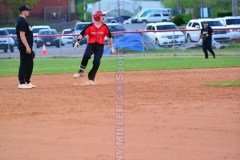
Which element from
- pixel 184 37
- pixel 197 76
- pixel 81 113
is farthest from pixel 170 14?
pixel 81 113

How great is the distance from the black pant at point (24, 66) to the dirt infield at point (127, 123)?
0.64m

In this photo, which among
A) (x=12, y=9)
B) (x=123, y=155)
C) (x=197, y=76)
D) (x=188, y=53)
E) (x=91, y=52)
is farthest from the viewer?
(x=12, y=9)

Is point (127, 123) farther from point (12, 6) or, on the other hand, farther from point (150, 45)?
point (12, 6)

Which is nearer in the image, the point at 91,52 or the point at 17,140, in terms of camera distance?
the point at 17,140

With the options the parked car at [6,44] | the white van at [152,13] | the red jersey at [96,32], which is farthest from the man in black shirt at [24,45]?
the white van at [152,13]

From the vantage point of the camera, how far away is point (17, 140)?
9.29m

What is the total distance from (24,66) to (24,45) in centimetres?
63

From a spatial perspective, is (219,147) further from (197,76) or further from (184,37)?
(184,37)

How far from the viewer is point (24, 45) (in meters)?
16.7

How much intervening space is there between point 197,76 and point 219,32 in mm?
21513

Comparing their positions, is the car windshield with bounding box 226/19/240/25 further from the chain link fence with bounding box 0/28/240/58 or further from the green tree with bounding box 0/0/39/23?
the green tree with bounding box 0/0/39/23

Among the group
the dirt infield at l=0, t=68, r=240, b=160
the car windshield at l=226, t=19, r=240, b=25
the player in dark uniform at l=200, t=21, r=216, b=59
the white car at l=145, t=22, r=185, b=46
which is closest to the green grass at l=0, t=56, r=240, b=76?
the player in dark uniform at l=200, t=21, r=216, b=59

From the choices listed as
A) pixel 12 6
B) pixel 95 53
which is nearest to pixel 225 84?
pixel 95 53

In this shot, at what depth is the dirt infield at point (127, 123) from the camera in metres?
8.25
